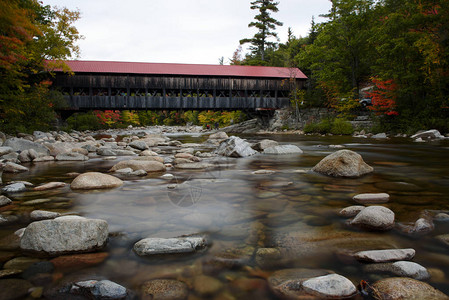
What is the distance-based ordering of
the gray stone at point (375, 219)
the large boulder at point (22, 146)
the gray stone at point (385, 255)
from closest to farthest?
the gray stone at point (385, 255)
the gray stone at point (375, 219)
the large boulder at point (22, 146)

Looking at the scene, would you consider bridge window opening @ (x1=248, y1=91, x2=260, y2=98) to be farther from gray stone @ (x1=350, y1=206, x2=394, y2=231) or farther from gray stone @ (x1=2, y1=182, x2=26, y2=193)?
gray stone @ (x1=350, y1=206, x2=394, y2=231)

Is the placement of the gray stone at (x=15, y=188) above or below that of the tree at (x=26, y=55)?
below

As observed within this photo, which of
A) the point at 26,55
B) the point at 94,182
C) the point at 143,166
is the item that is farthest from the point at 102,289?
the point at 26,55

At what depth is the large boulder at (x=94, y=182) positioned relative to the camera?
4.21m

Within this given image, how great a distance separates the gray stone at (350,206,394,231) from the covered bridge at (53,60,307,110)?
83.9 ft

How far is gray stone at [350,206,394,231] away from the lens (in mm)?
2521

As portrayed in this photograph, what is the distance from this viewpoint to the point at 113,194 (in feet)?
12.9

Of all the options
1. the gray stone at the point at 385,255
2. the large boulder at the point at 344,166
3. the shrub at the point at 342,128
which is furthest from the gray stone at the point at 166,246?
the shrub at the point at 342,128

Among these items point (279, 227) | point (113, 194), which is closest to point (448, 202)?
point (279, 227)

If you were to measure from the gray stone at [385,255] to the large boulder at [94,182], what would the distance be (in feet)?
12.1

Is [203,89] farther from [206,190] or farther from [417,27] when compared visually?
[206,190]

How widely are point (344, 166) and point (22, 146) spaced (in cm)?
917

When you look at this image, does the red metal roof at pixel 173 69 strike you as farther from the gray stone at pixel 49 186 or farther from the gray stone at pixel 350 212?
the gray stone at pixel 350 212

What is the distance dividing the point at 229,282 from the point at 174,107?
86.0 feet
